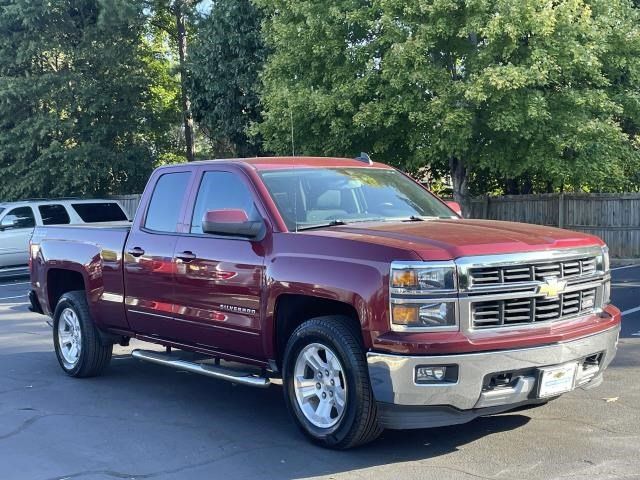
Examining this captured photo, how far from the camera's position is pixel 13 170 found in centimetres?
2695

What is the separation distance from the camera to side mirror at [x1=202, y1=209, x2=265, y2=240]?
5.96 m

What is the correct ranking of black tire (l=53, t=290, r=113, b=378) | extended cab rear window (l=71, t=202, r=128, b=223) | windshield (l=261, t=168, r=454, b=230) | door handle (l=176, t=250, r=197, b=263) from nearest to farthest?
windshield (l=261, t=168, r=454, b=230), door handle (l=176, t=250, r=197, b=263), black tire (l=53, t=290, r=113, b=378), extended cab rear window (l=71, t=202, r=128, b=223)

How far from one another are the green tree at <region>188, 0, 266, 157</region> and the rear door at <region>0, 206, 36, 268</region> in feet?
19.8

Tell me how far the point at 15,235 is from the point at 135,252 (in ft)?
44.1

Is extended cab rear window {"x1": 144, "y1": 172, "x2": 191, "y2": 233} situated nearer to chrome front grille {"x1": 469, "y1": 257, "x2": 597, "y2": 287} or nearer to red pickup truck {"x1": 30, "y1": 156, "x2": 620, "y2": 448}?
red pickup truck {"x1": 30, "y1": 156, "x2": 620, "y2": 448}

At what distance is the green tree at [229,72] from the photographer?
22.1 meters

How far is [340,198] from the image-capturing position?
6.48m

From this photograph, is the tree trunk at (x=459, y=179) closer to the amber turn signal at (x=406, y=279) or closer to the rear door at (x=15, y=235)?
the rear door at (x=15, y=235)

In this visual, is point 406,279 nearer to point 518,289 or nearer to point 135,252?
point 518,289

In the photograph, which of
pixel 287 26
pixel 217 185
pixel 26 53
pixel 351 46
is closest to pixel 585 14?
pixel 351 46

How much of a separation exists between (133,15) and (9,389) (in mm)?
20433

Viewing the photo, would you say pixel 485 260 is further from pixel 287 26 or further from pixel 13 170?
pixel 13 170

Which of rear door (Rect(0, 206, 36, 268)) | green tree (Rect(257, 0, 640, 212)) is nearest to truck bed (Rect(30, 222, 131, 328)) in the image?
green tree (Rect(257, 0, 640, 212))

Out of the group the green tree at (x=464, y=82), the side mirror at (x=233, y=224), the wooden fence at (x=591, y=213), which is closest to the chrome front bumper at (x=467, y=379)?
the side mirror at (x=233, y=224)
